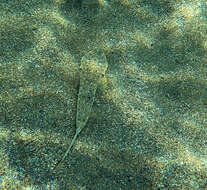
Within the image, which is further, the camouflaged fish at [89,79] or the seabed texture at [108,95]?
the camouflaged fish at [89,79]

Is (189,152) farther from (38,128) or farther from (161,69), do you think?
(38,128)

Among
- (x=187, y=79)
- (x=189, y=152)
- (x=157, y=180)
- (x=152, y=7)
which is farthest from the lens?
(x=152, y=7)

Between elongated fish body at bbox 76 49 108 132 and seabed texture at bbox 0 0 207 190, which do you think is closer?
seabed texture at bbox 0 0 207 190

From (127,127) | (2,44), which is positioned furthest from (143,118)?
(2,44)
